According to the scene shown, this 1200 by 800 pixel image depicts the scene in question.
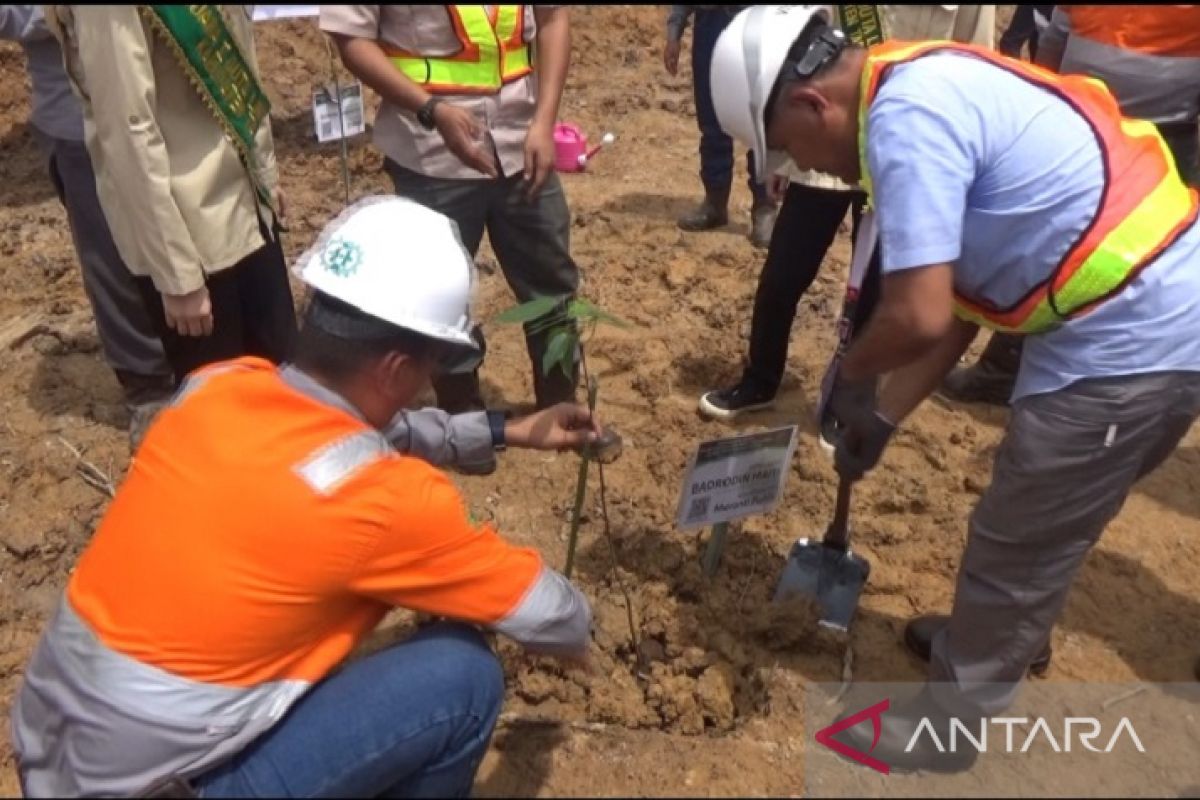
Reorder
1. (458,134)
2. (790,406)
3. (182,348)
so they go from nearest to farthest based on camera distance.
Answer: (458,134) → (182,348) → (790,406)

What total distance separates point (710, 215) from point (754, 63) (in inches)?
130

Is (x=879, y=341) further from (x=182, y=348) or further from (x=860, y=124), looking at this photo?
(x=182, y=348)

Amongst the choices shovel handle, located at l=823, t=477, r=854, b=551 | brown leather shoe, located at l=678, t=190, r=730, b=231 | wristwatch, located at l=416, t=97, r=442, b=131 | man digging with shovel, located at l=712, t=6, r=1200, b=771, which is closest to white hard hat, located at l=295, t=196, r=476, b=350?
man digging with shovel, located at l=712, t=6, r=1200, b=771

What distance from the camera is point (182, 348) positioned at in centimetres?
327

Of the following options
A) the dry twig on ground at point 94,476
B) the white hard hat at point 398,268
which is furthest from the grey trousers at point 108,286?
the white hard hat at point 398,268

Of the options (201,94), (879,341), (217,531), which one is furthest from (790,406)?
(217,531)

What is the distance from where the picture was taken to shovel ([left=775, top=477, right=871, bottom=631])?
9.68 ft

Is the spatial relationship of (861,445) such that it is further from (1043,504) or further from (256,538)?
(256,538)

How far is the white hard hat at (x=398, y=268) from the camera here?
1.93 meters

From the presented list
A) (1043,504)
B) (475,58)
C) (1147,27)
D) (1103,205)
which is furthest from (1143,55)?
(475,58)

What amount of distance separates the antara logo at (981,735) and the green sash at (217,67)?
215 centimetres

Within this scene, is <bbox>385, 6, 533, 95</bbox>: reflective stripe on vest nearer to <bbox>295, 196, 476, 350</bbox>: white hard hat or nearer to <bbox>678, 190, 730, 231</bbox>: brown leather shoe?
<bbox>295, 196, 476, 350</bbox>: white hard hat

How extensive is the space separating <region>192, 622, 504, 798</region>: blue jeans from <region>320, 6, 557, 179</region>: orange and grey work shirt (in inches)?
62.1

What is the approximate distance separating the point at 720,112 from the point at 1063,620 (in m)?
1.83
